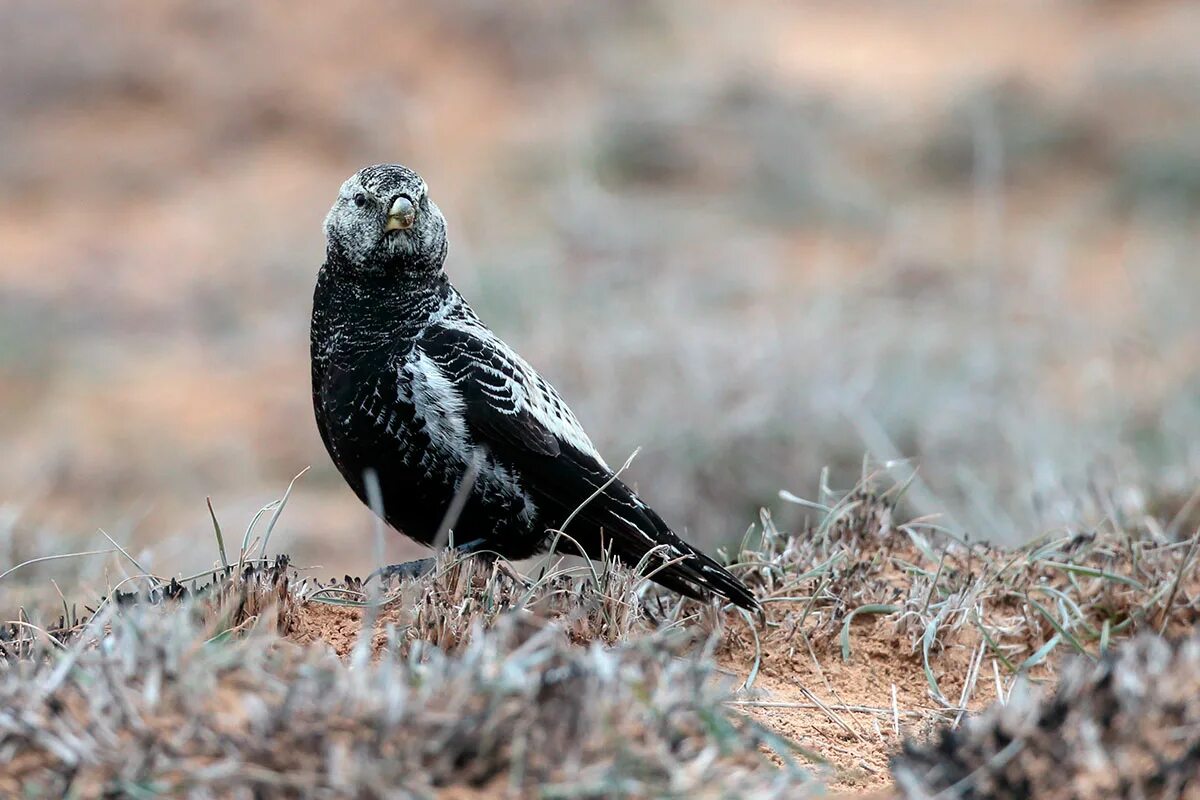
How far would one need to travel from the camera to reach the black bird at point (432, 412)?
384cm

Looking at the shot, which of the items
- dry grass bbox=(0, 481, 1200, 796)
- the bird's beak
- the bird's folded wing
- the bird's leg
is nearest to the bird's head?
the bird's beak

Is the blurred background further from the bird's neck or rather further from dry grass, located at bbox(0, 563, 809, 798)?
dry grass, located at bbox(0, 563, 809, 798)

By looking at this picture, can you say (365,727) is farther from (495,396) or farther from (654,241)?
(654,241)

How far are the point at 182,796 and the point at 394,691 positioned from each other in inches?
13.2

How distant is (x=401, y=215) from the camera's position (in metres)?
4.05

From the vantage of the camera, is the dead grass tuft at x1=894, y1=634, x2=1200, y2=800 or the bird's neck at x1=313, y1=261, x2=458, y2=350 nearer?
the dead grass tuft at x1=894, y1=634, x2=1200, y2=800

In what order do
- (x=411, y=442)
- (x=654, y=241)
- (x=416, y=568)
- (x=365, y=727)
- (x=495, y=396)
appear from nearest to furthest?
(x=365, y=727) → (x=416, y=568) → (x=411, y=442) → (x=495, y=396) → (x=654, y=241)

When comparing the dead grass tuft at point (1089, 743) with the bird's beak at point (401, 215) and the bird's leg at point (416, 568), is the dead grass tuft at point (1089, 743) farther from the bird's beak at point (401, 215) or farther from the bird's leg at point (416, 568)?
the bird's beak at point (401, 215)

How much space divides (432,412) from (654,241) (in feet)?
29.6

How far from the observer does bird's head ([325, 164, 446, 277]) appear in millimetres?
4109

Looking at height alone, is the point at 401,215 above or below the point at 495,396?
above

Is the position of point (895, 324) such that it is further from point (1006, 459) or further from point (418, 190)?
point (418, 190)

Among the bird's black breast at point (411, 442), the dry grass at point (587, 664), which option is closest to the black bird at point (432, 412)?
the bird's black breast at point (411, 442)

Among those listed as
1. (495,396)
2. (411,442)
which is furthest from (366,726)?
(495,396)
